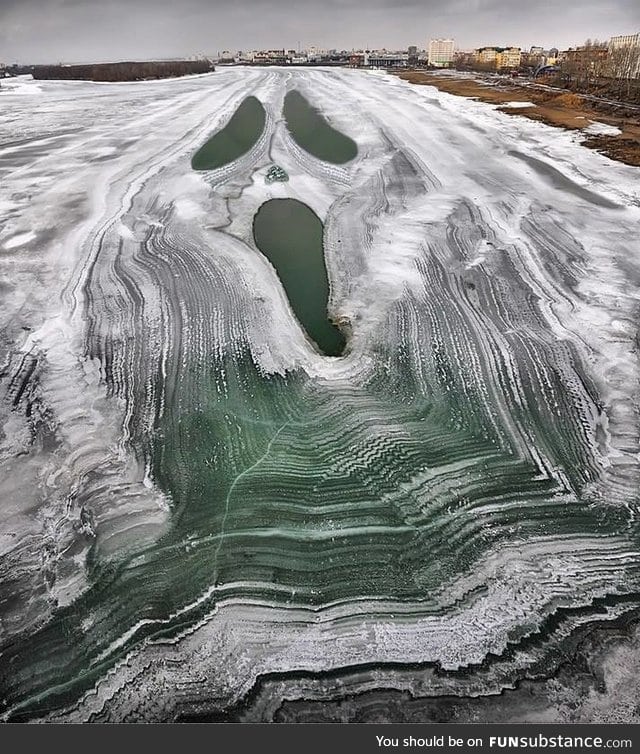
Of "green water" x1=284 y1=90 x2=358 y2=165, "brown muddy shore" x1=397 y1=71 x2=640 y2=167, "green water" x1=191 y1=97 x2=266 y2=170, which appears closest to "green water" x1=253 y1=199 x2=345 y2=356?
"green water" x1=191 y1=97 x2=266 y2=170

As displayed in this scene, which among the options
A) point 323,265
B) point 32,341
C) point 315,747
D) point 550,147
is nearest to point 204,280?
point 323,265

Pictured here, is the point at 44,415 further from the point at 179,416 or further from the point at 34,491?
the point at 179,416

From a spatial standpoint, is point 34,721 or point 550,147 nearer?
point 34,721

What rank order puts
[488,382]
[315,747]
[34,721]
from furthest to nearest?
[488,382], [34,721], [315,747]

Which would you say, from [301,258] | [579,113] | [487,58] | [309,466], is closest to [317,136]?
[301,258]

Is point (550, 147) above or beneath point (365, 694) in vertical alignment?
above

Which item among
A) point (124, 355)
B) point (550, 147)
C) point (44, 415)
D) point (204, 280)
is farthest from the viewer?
point (550, 147)

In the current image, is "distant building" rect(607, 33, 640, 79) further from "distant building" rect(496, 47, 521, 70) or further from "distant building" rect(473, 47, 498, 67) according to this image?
"distant building" rect(496, 47, 521, 70)

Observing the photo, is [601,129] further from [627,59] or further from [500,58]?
[500,58]

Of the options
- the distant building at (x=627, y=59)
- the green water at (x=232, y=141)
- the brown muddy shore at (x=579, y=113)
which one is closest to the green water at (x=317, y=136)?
the green water at (x=232, y=141)
